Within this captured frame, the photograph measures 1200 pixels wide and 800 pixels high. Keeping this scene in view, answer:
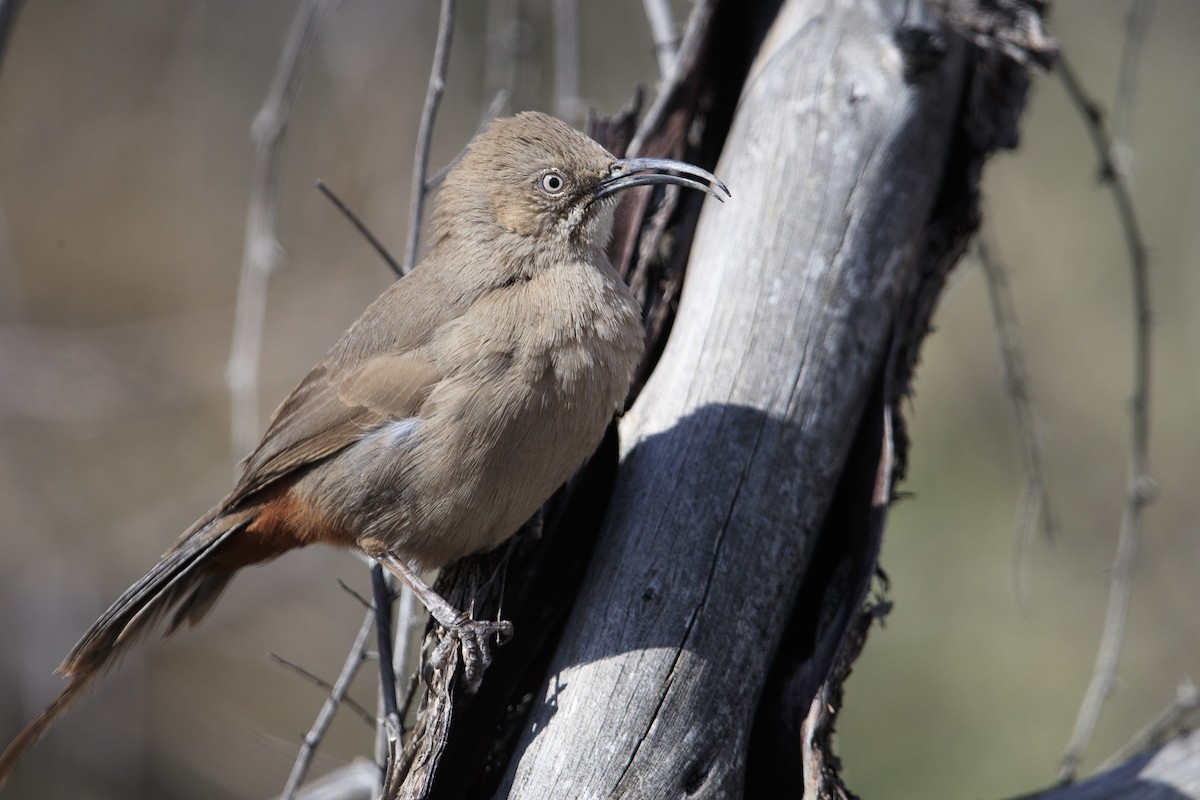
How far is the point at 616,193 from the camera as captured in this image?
11.6 ft

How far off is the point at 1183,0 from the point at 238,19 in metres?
6.65

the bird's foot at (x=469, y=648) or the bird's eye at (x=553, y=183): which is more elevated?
the bird's eye at (x=553, y=183)

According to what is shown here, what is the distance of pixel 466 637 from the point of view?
296 cm

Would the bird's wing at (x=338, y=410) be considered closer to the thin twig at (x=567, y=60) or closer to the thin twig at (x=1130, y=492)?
the thin twig at (x=567, y=60)

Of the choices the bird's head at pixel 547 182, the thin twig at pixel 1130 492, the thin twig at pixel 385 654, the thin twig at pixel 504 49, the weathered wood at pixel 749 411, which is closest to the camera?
the weathered wood at pixel 749 411

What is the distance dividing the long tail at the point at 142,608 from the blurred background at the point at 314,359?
2637 mm

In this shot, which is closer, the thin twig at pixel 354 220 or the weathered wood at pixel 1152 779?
the weathered wood at pixel 1152 779

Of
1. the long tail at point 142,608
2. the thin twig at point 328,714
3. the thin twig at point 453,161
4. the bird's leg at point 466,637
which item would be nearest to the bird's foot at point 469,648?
the bird's leg at point 466,637

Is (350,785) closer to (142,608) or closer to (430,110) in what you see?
(142,608)

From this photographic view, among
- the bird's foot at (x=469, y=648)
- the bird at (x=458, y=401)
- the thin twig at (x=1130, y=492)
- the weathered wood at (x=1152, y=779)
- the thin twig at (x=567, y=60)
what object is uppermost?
the thin twig at (x=567, y=60)

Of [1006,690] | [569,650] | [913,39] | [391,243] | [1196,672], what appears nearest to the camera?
[569,650]

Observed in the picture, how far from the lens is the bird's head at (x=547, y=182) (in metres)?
3.50

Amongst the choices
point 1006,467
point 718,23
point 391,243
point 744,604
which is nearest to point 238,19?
point 391,243

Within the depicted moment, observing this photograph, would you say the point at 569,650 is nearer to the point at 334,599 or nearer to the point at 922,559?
the point at 922,559
